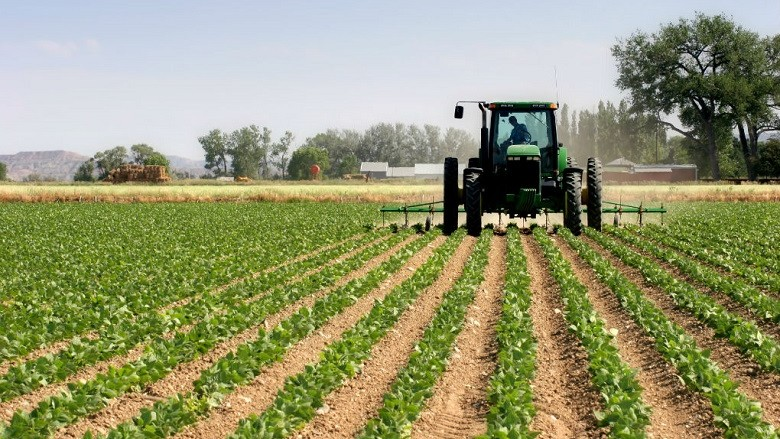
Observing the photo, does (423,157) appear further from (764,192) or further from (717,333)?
(717,333)

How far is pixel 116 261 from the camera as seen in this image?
17016mm

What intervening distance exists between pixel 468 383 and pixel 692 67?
6734 cm

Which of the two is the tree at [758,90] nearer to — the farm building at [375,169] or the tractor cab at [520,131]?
the tractor cab at [520,131]

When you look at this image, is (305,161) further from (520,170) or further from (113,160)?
(520,170)

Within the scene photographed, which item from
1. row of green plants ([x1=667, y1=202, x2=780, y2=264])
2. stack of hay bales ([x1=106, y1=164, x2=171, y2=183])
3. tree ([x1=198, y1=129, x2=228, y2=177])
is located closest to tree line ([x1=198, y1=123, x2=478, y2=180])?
tree ([x1=198, y1=129, x2=228, y2=177])

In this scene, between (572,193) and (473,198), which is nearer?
(572,193)

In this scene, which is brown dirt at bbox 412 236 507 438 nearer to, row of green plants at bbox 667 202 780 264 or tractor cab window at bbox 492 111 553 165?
tractor cab window at bbox 492 111 553 165

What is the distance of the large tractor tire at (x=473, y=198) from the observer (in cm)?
1823

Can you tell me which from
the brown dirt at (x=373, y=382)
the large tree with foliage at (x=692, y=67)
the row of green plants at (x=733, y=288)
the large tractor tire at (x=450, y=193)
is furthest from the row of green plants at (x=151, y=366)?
the large tree with foliage at (x=692, y=67)

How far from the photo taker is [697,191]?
4522 cm

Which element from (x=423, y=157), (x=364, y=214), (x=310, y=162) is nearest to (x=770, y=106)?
(x=364, y=214)

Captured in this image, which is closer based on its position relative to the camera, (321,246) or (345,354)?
(345,354)

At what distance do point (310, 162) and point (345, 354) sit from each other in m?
127

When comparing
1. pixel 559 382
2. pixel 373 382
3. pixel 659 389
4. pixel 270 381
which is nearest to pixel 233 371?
pixel 270 381
